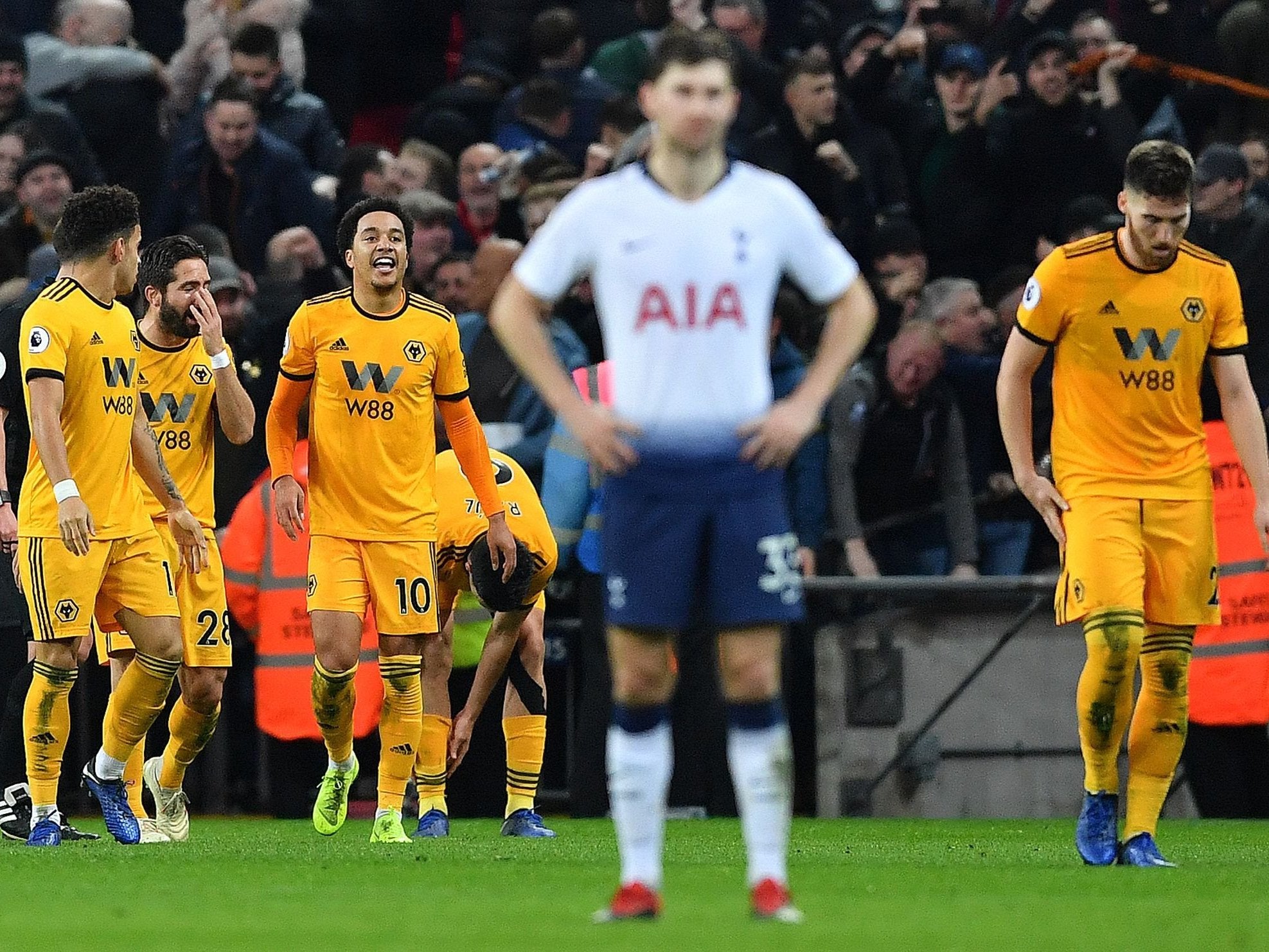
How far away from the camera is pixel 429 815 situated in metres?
11.4

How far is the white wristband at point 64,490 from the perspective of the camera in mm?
9641

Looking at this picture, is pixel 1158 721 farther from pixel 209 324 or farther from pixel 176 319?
pixel 176 319

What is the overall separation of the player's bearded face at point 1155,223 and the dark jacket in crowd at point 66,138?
28.6 feet

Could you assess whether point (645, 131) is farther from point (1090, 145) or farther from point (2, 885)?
point (2, 885)

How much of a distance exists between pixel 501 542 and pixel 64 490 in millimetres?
1892

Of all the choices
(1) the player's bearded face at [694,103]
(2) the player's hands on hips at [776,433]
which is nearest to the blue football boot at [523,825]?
(2) the player's hands on hips at [776,433]

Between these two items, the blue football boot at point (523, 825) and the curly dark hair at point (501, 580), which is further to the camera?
the blue football boot at point (523, 825)

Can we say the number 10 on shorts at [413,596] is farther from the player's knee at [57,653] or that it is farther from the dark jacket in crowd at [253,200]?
the dark jacket in crowd at [253,200]

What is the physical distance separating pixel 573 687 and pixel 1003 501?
2.76m

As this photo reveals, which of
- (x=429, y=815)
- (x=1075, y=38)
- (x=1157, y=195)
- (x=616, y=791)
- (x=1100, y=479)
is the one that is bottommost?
(x=429, y=815)

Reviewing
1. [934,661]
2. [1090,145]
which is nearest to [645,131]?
[1090,145]

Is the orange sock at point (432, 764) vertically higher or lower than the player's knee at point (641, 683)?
lower

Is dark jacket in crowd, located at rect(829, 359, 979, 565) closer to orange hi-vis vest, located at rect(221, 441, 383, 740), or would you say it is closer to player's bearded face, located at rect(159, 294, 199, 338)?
orange hi-vis vest, located at rect(221, 441, 383, 740)

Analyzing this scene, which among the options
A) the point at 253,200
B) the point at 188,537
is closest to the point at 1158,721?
the point at 188,537
